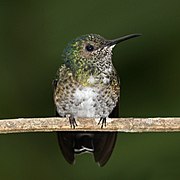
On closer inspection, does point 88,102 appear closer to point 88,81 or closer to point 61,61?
point 88,81

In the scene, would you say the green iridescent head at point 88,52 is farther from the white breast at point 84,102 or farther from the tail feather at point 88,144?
the tail feather at point 88,144

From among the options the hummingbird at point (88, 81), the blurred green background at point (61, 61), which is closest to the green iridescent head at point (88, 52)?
the hummingbird at point (88, 81)

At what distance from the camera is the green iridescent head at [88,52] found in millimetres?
4039

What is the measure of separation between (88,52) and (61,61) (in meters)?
0.84

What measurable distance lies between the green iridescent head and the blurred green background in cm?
85

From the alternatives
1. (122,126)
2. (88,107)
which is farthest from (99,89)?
(122,126)

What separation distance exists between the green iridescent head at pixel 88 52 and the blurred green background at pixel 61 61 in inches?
33.3

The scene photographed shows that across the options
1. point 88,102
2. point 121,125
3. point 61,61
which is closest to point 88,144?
point 88,102

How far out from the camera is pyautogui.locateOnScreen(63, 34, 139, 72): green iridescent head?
13.3 ft

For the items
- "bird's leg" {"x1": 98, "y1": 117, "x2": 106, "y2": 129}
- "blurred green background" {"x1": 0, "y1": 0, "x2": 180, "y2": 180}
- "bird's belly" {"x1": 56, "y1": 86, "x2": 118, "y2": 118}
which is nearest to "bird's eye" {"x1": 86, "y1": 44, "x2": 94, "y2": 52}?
"bird's belly" {"x1": 56, "y1": 86, "x2": 118, "y2": 118}

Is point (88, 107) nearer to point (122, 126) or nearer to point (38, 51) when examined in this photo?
point (122, 126)

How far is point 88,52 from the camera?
4.09 meters

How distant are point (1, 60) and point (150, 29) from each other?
108 centimetres

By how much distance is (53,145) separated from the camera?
16.4 feet
